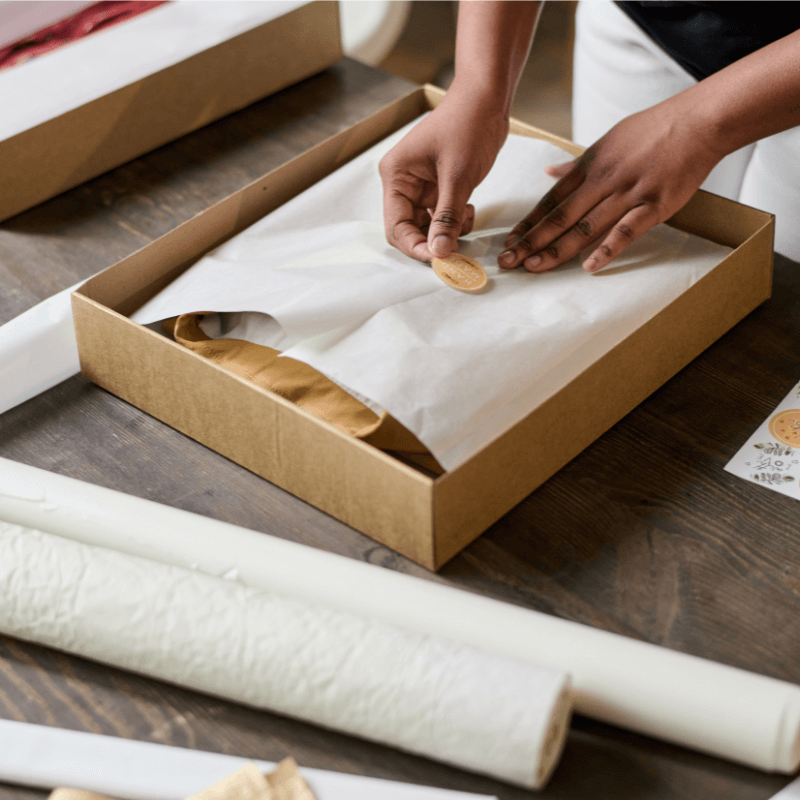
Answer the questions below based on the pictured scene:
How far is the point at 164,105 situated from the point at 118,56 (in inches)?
3.5

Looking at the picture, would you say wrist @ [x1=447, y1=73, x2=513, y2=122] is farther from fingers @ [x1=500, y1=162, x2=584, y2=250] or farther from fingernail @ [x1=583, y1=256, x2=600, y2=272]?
fingernail @ [x1=583, y1=256, x2=600, y2=272]

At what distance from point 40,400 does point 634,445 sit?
0.60 metres

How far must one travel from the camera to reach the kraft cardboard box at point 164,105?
3.73 feet

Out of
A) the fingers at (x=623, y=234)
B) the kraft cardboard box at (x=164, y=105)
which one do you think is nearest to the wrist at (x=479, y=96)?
the fingers at (x=623, y=234)

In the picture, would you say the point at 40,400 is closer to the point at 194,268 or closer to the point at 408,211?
the point at 194,268

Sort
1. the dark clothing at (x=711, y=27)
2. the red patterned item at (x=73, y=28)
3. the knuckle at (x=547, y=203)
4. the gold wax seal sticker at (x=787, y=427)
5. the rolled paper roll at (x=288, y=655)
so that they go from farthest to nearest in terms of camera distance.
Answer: the red patterned item at (x=73, y=28)
the dark clothing at (x=711, y=27)
the knuckle at (x=547, y=203)
the gold wax seal sticker at (x=787, y=427)
the rolled paper roll at (x=288, y=655)

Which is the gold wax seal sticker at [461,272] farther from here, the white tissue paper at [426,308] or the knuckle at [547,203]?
the knuckle at [547,203]

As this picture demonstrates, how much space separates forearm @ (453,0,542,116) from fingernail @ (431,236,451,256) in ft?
0.67

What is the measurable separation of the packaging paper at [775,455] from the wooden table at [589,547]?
10mm

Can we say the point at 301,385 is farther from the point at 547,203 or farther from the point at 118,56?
the point at 118,56

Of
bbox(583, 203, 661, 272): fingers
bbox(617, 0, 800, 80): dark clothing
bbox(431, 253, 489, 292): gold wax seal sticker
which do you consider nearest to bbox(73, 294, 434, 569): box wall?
bbox(431, 253, 489, 292): gold wax seal sticker

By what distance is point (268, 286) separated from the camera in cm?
85

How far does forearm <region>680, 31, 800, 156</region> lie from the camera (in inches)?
35.2

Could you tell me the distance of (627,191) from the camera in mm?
911
